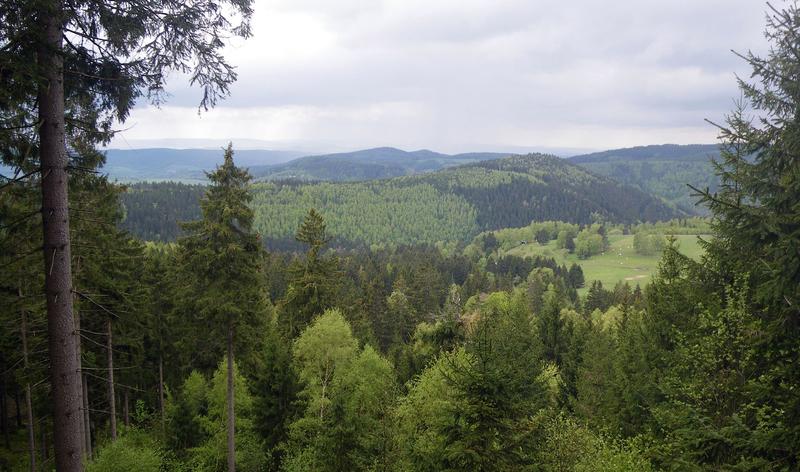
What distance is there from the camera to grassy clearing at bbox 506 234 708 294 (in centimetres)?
13275

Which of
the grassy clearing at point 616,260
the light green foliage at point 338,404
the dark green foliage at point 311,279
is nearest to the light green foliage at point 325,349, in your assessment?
the light green foliage at point 338,404

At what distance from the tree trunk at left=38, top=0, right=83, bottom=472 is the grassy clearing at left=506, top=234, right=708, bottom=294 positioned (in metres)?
128

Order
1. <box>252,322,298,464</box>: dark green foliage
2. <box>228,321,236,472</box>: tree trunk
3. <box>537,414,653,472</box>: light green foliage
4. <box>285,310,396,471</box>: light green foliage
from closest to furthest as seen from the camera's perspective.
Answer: <box>537,414,653,472</box>: light green foliage
<box>285,310,396,471</box>: light green foliage
<box>228,321,236,472</box>: tree trunk
<box>252,322,298,464</box>: dark green foliage

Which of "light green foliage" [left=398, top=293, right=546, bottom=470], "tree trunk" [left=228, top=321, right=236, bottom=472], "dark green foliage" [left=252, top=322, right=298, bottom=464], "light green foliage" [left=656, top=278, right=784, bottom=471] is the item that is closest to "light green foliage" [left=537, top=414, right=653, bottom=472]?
"light green foliage" [left=398, top=293, right=546, bottom=470]

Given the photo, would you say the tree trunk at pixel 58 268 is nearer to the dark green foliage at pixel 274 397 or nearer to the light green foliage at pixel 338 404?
the light green foliage at pixel 338 404

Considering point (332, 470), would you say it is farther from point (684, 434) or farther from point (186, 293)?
point (684, 434)

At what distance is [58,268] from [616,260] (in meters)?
169

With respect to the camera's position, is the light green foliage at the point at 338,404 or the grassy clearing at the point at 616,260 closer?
the light green foliage at the point at 338,404

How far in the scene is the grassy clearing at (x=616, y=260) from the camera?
436ft

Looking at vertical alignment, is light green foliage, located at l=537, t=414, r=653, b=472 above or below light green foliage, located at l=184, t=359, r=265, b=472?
above

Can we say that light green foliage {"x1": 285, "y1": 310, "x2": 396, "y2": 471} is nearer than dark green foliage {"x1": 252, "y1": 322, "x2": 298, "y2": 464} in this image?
Yes

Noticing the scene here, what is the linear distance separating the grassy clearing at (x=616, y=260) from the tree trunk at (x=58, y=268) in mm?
127668

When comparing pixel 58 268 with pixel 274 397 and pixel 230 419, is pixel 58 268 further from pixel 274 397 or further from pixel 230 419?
pixel 274 397

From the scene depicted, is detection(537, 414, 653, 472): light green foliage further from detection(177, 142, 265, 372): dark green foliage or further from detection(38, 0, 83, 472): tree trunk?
detection(177, 142, 265, 372): dark green foliage
